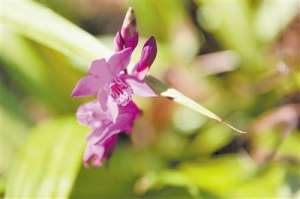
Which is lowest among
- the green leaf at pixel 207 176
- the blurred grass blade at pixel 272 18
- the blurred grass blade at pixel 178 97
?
the blurred grass blade at pixel 178 97

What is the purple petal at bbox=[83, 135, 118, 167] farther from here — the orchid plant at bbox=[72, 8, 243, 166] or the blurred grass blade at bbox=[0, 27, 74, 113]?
the blurred grass blade at bbox=[0, 27, 74, 113]

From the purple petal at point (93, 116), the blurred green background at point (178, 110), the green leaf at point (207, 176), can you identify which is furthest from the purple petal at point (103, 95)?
the green leaf at point (207, 176)

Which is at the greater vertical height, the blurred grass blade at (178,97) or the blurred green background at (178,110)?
the blurred green background at (178,110)

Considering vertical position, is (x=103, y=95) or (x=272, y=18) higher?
(x=272, y=18)

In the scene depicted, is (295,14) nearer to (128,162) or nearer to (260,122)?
(260,122)

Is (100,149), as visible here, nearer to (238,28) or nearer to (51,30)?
(51,30)

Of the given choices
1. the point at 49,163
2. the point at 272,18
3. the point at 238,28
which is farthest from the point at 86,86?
the point at 272,18

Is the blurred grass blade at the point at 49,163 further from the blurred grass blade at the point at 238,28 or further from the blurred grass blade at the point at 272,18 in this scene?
the blurred grass blade at the point at 272,18
